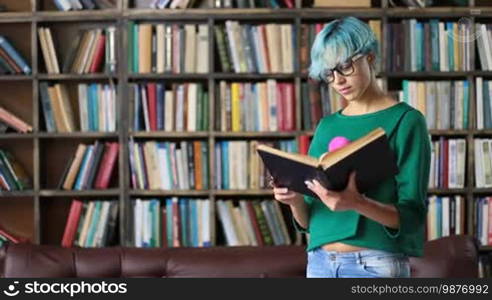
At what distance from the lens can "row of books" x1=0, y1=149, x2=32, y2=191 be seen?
13.5ft

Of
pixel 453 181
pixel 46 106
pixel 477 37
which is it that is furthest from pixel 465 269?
pixel 46 106

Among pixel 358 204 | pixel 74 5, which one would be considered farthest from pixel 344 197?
pixel 74 5

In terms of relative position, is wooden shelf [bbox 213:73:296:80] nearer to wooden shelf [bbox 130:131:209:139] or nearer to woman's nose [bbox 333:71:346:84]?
wooden shelf [bbox 130:131:209:139]

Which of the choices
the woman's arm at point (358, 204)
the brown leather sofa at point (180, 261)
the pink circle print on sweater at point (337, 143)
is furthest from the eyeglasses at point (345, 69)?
the brown leather sofa at point (180, 261)

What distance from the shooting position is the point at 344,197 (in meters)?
1.64

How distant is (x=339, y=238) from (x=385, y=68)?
240 centimetres

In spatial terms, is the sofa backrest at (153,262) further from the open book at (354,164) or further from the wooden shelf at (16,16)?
the wooden shelf at (16,16)

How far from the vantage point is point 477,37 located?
4066 mm

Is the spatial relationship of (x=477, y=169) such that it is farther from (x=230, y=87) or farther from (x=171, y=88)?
(x=171, y=88)

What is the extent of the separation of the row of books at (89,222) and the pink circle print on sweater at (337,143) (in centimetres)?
242

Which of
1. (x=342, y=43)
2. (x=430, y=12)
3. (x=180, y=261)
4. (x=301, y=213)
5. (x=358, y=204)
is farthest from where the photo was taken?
(x=430, y=12)

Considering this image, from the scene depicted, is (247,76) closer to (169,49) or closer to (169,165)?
(169,49)

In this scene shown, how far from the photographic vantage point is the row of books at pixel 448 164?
405 centimetres

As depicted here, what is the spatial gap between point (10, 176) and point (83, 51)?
0.70 m
